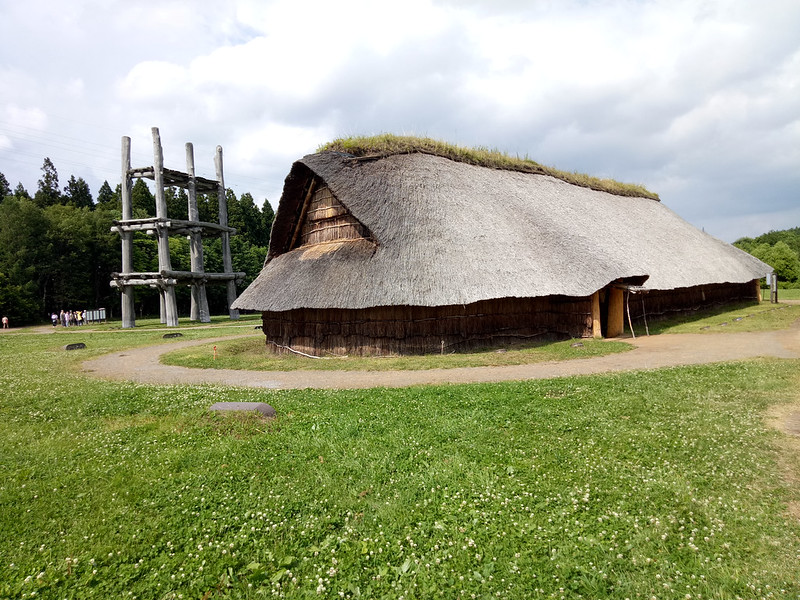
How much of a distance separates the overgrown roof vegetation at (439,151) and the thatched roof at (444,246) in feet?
1.92

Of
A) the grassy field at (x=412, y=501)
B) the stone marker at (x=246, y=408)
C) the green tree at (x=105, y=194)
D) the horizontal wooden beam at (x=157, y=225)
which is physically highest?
the green tree at (x=105, y=194)

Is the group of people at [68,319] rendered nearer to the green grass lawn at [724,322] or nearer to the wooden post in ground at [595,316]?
the wooden post in ground at [595,316]

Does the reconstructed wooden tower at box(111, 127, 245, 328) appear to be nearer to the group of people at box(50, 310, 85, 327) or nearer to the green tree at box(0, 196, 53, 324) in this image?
the group of people at box(50, 310, 85, 327)

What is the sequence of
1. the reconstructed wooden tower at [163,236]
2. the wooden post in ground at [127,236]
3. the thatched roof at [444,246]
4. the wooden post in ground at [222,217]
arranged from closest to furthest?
1. the thatched roof at [444,246]
2. the reconstructed wooden tower at [163,236]
3. the wooden post in ground at [127,236]
4. the wooden post in ground at [222,217]

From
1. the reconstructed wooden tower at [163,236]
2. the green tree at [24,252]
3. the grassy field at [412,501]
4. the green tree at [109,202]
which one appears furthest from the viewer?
the green tree at [109,202]

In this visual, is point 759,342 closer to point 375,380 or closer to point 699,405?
point 699,405

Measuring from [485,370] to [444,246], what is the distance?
548cm

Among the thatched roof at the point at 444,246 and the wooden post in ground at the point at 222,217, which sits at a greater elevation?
the wooden post in ground at the point at 222,217

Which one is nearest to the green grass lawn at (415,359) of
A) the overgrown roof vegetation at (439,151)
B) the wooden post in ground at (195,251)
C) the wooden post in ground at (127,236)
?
the overgrown roof vegetation at (439,151)

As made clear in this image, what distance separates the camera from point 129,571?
425 centimetres

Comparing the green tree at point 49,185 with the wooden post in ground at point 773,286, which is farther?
the green tree at point 49,185

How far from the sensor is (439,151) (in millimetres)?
22344

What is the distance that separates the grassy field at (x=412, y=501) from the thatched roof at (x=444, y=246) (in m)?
7.68

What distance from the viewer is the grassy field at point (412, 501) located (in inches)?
162
